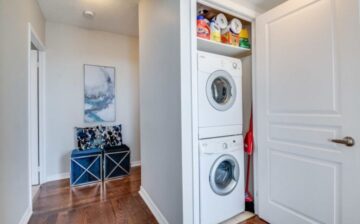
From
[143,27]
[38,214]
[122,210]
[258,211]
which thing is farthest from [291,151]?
[38,214]

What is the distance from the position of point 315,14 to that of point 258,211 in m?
1.85

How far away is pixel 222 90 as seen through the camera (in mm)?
1811

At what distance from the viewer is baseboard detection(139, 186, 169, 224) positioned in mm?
1733

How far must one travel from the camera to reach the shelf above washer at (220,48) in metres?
1.77

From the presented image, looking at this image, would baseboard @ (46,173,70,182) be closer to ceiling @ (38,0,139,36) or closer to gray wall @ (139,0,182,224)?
gray wall @ (139,0,182,224)

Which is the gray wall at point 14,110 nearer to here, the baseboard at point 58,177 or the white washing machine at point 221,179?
the baseboard at point 58,177

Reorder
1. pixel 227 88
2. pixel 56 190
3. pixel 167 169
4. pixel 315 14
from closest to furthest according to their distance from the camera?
pixel 315 14 < pixel 167 169 < pixel 227 88 < pixel 56 190

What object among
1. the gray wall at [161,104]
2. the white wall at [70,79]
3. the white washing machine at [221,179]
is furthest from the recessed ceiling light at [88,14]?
the white washing machine at [221,179]

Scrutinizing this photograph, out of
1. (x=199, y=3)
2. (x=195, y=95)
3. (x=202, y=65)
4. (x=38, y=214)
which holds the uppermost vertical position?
(x=199, y=3)

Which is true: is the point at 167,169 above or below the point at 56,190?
above

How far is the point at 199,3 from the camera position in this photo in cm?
161

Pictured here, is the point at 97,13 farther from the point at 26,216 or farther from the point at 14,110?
the point at 26,216

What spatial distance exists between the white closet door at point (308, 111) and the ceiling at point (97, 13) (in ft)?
5.97

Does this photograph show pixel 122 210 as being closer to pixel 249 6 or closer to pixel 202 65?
pixel 202 65
